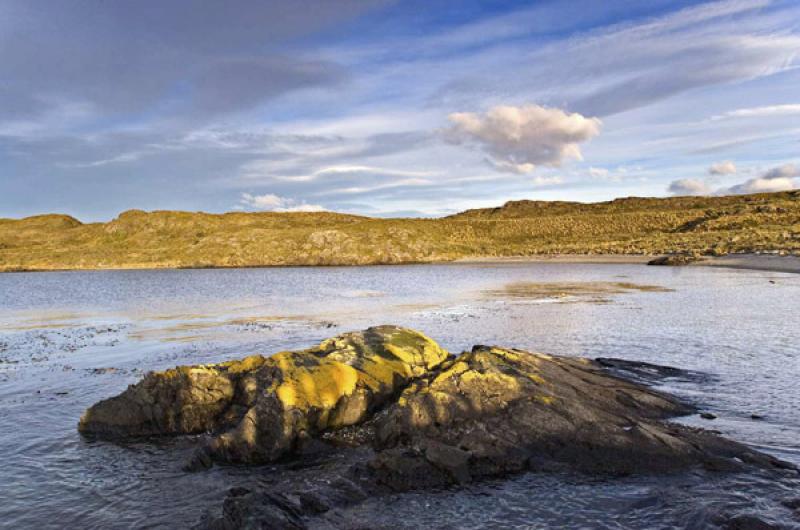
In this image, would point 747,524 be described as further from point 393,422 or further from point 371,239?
point 371,239

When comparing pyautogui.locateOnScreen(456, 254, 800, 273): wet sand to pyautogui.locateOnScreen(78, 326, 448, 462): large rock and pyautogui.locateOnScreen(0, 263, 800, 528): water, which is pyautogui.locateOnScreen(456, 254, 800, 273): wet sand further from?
pyautogui.locateOnScreen(78, 326, 448, 462): large rock

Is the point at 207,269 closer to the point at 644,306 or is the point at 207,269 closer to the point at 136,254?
the point at 136,254

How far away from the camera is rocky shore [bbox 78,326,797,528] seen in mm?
10523

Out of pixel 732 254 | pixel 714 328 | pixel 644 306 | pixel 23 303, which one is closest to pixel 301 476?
pixel 714 328

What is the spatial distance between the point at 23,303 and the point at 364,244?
70.1 meters

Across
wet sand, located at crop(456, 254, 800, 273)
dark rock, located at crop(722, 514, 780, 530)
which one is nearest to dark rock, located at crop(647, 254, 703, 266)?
wet sand, located at crop(456, 254, 800, 273)

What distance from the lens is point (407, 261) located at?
112188mm

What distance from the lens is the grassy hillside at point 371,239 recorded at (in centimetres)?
10438

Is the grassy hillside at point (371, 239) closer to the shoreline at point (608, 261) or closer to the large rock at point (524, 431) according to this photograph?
the shoreline at point (608, 261)

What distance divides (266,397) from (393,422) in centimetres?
309

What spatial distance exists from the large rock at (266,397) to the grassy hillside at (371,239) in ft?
277

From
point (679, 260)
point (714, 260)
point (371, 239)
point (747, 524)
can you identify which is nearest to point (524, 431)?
point (747, 524)

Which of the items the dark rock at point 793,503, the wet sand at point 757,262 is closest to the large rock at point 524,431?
the dark rock at point 793,503

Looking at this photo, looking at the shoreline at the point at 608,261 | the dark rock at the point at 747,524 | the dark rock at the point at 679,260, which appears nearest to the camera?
the dark rock at the point at 747,524
